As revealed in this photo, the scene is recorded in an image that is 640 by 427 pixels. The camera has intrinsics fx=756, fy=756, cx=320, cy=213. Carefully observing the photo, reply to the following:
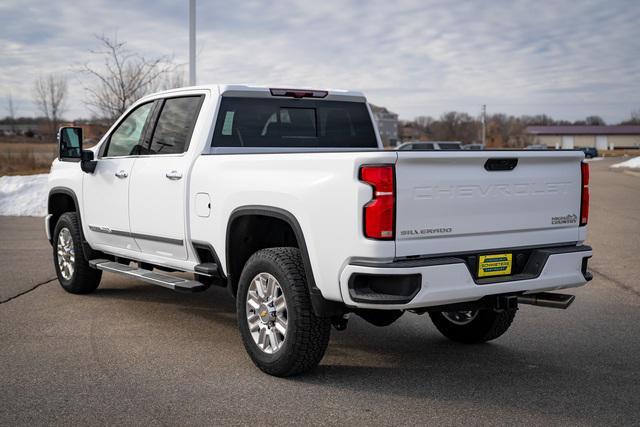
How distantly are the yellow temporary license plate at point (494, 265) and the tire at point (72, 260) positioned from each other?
185 inches

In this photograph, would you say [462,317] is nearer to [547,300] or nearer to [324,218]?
[547,300]

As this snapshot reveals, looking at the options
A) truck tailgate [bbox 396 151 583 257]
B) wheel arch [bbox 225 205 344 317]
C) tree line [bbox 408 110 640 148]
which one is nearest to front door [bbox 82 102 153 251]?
wheel arch [bbox 225 205 344 317]

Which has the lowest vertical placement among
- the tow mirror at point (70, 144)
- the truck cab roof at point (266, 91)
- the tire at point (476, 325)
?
the tire at point (476, 325)

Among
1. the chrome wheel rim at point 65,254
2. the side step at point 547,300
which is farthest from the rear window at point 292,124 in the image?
the chrome wheel rim at point 65,254

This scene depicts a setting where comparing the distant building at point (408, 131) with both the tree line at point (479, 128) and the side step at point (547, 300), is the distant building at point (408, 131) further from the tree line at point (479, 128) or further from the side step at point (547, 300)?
the side step at point (547, 300)

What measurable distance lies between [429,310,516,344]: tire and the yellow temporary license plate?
1029 millimetres

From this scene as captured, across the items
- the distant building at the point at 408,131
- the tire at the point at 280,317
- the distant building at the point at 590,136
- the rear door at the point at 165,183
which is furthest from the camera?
the distant building at the point at 590,136

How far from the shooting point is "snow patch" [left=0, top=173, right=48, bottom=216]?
17.1 metres

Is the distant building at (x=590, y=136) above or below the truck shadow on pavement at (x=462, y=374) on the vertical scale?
above

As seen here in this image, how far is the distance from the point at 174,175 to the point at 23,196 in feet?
43.5

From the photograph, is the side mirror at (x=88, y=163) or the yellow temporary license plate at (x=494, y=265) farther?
the side mirror at (x=88, y=163)

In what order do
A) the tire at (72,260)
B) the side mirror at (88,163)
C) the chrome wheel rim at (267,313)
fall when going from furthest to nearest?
the tire at (72,260), the side mirror at (88,163), the chrome wheel rim at (267,313)

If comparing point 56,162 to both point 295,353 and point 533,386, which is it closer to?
point 295,353

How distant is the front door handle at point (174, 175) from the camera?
6.14 meters
